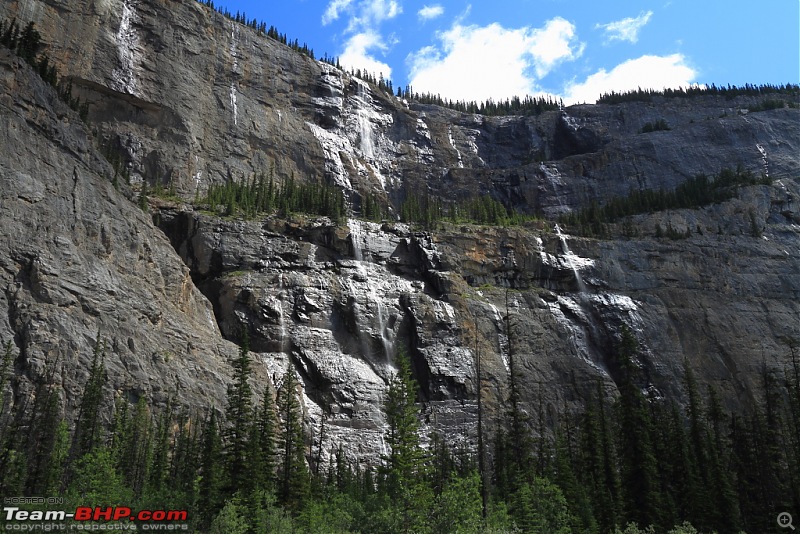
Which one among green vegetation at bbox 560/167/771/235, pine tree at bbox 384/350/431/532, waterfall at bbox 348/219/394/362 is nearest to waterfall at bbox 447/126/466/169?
green vegetation at bbox 560/167/771/235

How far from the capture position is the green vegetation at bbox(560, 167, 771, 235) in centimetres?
12650

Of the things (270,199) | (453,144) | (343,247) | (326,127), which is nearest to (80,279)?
(343,247)

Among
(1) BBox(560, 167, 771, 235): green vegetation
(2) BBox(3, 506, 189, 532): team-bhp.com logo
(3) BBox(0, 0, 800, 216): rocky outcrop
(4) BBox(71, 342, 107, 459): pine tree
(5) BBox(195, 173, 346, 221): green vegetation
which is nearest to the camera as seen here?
(2) BBox(3, 506, 189, 532): team-bhp.com logo

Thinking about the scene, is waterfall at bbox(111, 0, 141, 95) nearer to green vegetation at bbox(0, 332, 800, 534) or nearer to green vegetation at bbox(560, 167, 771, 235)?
green vegetation at bbox(0, 332, 800, 534)

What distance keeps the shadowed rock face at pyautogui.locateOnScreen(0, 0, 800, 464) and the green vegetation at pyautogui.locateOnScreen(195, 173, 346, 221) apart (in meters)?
3.93

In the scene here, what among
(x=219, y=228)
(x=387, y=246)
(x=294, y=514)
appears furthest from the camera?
(x=387, y=246)

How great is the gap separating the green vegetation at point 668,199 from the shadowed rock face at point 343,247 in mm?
3614

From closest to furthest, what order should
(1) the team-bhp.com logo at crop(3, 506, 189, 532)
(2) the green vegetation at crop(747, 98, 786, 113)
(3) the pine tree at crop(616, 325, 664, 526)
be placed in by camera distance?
(1) the team-bhp.com logo at crop(3, 506, 189, 532)
(3) the pine tree at crop(616, 325, 664, 526)
(2) the green vegetation at crop(747, 98, 786, 113)

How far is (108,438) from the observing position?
187 feet

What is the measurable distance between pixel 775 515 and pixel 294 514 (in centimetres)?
3518

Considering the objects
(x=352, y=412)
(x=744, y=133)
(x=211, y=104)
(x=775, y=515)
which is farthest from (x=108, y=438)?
(x=744, y=133)

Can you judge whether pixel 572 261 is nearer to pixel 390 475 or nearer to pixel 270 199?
pixel 270 199

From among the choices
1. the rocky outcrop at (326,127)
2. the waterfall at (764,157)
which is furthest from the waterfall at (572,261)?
the waterfall at (764,157)

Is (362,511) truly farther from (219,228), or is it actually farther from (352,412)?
(219,228)
